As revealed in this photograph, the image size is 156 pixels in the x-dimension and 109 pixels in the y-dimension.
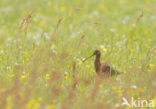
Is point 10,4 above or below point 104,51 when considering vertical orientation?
above

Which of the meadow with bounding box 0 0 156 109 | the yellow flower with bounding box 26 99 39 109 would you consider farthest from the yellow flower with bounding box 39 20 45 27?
the yellow flower with bounding box 26 99 39 109

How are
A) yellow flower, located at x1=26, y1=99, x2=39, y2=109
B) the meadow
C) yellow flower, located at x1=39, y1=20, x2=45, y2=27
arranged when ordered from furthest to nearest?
yellow flower, located at x1=39, y1=20, x2=45, y2=27, the meadow, yellow flower, located at x1=26, y1=99, x2=39, y2=109

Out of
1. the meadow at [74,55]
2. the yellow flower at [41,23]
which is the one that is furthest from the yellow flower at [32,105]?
the yellow flower at [41,23]

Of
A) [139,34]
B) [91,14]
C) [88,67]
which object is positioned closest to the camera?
[88,67]

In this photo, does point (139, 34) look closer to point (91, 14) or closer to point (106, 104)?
point (91, 14)

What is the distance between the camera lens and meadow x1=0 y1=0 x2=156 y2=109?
3990 mm

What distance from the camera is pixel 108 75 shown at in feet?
17.7

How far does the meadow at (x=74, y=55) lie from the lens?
3.99 meters

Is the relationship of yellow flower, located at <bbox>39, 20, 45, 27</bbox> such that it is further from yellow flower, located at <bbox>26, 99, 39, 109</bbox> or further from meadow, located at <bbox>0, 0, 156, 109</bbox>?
yellow flower, located at <bbox>26, 99, 39, 109</bbox>

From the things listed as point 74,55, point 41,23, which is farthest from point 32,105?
point 41,23

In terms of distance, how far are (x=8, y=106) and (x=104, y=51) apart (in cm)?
395

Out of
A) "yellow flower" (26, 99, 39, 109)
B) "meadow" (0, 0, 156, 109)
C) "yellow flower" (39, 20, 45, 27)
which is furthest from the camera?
"yellow flower" (39, 20, 45, 27)

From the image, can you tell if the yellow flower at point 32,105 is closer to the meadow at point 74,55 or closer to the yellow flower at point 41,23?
the meadow at point 74,55

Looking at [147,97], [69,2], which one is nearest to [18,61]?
[147,97]
